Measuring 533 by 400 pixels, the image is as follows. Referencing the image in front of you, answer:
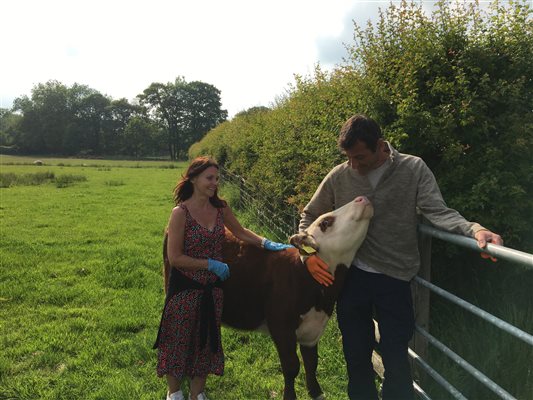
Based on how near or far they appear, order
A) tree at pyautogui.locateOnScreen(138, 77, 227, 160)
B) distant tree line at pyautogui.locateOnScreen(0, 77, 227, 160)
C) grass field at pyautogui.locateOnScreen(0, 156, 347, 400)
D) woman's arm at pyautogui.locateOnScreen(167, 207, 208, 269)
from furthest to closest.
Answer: tree at pyautogui.locateOnScreen(138, 77, 227, 160)
distant tree line at pyautogui.locateOnScreen(0, 77, 227, 160)
grass field at pyautogui.locateOnScreen(0, 156, 347, 400)
woman's arm at pyautogui.locateOnScreen(167, 207, 208, 269)

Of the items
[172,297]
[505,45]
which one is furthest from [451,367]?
[505,45]

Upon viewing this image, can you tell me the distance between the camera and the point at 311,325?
3.12 meters

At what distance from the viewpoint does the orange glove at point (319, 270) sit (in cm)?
269

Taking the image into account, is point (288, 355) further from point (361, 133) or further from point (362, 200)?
point (361, 133)

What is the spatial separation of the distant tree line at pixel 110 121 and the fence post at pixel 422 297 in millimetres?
82361

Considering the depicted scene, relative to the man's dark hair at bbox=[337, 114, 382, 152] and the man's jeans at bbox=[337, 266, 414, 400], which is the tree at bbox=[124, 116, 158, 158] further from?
the man's dark hair at bbox=[337, 114, 382, 152]

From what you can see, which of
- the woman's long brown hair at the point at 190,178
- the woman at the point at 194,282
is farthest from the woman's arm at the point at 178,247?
the woman's long brown hair at the point at 190,178

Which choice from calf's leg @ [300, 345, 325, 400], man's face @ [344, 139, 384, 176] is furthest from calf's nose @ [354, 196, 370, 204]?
calf's leg @ [300, 345, 325, 400]

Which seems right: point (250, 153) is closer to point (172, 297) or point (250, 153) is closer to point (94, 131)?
point (172, 297)

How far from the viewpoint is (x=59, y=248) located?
29.3 ft

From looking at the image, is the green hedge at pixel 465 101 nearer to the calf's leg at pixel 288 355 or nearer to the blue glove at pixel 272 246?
the blue glove at pixel 272 246

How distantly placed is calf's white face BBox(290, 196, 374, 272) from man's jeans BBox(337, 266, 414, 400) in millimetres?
162

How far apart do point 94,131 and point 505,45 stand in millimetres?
90442

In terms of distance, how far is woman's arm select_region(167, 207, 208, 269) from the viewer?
298cm
